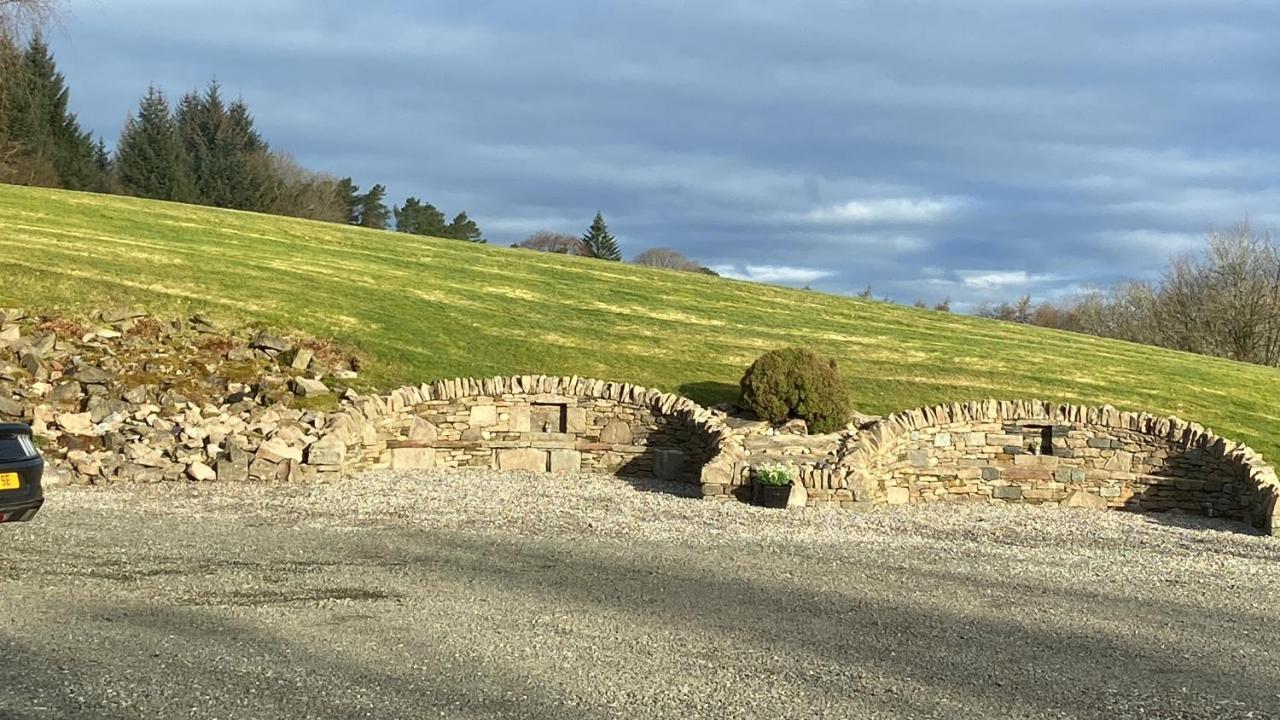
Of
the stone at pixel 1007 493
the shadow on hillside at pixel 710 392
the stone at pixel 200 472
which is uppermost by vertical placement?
the shadow on hillside at pixel 710 392

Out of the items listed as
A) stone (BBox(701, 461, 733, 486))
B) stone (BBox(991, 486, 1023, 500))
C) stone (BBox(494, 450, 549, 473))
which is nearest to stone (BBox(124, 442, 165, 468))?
stone (BBox(494, 450, 549, 473))

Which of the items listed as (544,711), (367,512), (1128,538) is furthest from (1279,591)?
(367,512)

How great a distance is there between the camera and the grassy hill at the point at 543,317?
57.6 ft

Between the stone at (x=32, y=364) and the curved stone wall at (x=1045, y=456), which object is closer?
the curved stone wall at (x=1045, y=456)

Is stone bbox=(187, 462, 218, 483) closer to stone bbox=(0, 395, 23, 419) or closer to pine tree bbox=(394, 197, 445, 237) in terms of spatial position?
stone bbox=(0, 395, 23, 419)

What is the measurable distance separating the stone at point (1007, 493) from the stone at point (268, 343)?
36.8 ft

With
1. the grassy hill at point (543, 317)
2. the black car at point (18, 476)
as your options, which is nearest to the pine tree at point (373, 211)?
the grassy hill at point (543, 317)

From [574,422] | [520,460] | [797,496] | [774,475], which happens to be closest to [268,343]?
[520,460]

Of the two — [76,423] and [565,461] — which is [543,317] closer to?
[565,461]

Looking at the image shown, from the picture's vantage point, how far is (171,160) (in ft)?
170

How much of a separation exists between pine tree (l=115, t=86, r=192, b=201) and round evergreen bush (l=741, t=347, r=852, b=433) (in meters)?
44.3

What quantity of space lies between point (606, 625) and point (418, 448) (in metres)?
8.47

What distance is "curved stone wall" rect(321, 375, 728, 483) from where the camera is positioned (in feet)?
47.7

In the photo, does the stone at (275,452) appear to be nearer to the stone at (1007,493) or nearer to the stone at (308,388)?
the stone at (308,388)
